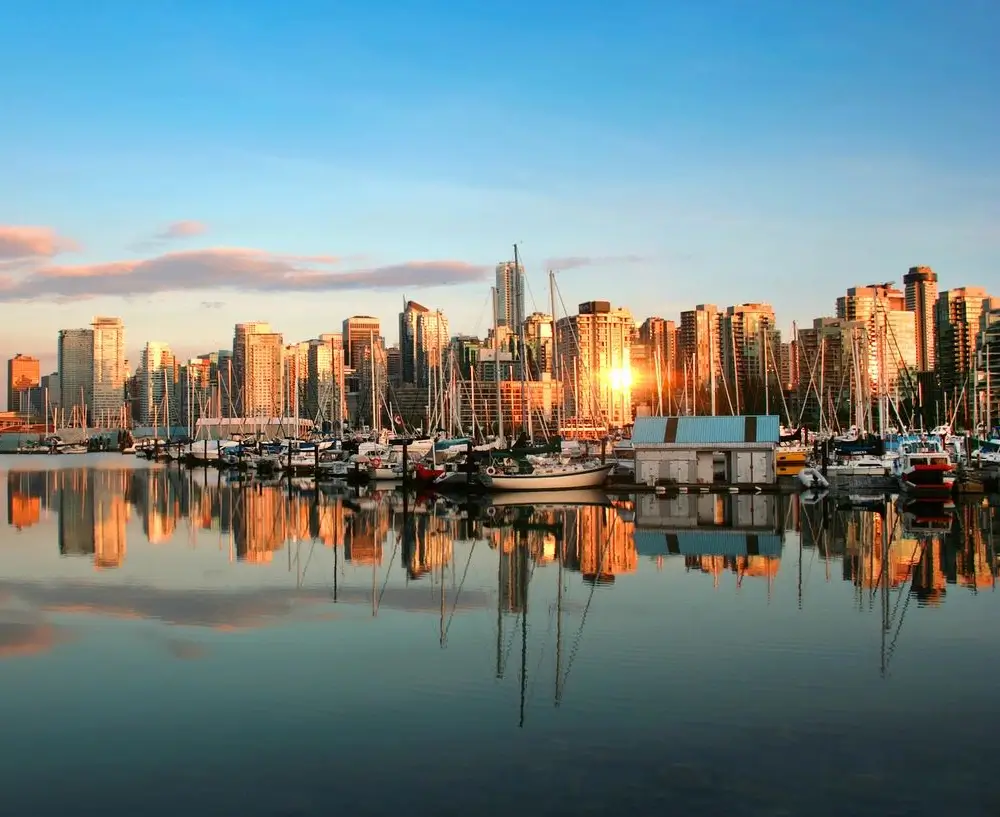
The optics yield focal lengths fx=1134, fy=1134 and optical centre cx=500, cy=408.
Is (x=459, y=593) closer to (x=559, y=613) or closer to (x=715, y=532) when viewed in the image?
(x=559, y=613)

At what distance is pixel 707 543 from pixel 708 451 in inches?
1036

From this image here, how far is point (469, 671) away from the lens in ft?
63.8

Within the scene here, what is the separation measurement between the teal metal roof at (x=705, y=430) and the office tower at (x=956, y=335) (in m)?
74.4

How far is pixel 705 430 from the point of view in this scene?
6581 cm

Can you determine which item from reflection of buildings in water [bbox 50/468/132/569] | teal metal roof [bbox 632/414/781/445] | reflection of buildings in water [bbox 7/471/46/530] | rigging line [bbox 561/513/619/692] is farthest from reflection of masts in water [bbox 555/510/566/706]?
reflection of buildings in water [bbox 7/471/46/530]

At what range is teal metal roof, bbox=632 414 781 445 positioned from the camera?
6475 cm

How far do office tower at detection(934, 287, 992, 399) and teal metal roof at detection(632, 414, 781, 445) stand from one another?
244ft

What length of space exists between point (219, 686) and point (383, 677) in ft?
8.77

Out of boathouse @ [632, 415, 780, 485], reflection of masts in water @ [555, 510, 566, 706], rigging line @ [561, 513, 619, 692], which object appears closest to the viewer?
reflection of masts in water @ [555, 510, 566, 706]

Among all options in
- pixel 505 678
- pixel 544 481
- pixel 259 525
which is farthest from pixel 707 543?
pixel 544 481

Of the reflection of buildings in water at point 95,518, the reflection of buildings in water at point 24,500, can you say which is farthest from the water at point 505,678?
the reflection of buildings in water at point 24,500

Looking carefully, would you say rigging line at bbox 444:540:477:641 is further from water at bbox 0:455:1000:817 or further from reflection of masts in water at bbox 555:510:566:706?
reflection of masts in water at bbox 555:510:566:706

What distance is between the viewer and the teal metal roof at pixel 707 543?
1428 inches

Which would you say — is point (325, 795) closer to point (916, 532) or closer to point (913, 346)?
point (916, 532)
